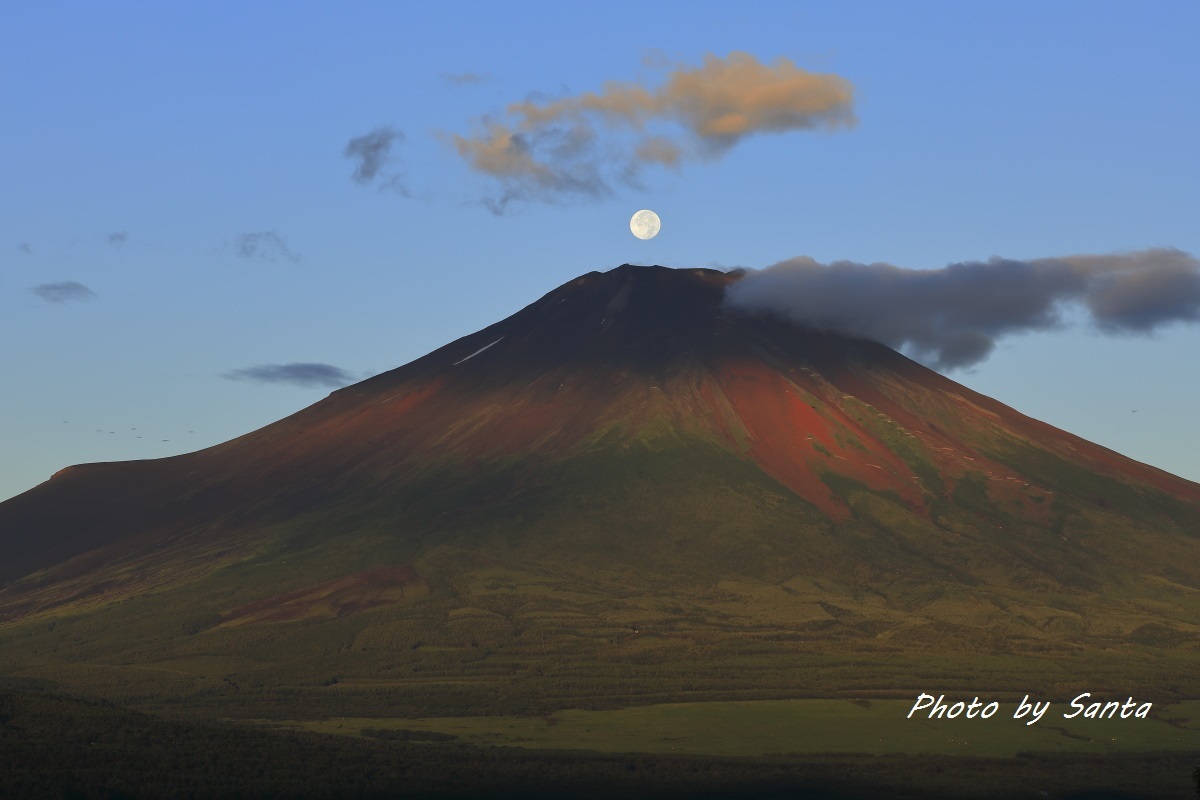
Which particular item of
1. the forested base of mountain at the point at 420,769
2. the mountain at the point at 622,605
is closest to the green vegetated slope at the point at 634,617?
the mountain at the point at 622,605

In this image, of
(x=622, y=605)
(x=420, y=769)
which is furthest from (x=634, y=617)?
(x=420, y=769)

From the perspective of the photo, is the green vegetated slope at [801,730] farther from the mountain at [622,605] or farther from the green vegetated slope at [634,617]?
the mountain at [622,605]

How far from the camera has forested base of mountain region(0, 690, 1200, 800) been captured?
301 feet

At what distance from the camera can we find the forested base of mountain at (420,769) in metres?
91.8

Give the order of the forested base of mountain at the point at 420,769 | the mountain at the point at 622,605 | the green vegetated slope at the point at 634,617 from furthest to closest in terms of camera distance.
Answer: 1. the mountain at the point at 622,605
2. the green vegetated slope at the point at 634,617
3. the forested base of mountain at the point at 420,769

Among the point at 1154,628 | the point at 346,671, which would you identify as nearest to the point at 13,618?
the point at 346,671

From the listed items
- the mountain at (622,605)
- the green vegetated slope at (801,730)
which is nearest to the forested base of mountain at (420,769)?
the green vegetated slope at (801,730)

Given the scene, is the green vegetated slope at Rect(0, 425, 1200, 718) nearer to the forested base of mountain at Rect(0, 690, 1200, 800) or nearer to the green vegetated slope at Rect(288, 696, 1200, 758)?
the green vegetated slope at Rect(288, 696, 1200, 758)

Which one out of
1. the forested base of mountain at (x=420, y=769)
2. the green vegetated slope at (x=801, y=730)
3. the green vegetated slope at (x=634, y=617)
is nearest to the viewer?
the forested base of mountain at (x=420, y=769)

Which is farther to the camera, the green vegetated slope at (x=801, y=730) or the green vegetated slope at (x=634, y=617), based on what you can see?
the green vegetated slope at (x=634, y=617)

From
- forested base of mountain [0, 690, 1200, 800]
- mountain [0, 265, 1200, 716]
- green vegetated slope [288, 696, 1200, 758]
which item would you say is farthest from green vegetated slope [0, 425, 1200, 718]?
forested base of mountain [0, 690, 1200, 800]

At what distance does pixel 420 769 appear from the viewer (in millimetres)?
105812

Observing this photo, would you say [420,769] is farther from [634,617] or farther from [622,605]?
[622,605]

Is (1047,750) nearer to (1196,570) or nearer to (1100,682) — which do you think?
(1100,682)
